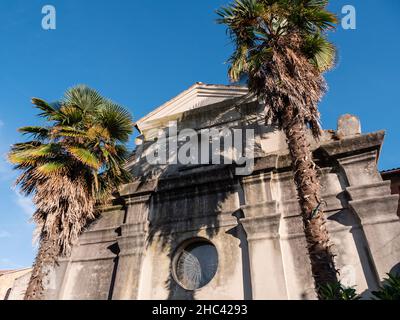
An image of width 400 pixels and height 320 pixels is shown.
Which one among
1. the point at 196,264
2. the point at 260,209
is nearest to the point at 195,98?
the point at 260,209

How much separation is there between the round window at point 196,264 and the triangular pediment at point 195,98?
18.8ft

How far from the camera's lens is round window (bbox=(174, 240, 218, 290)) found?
8328 millimetres

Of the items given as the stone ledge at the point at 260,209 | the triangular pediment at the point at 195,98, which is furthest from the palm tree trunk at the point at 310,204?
the triangular pediment at the point at 195,98

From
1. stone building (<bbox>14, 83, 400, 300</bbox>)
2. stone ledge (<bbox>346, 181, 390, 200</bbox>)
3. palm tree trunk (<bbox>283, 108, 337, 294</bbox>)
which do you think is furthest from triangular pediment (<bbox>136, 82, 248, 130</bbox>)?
stone ledge (<bbox>346, 181, 390, 200</bbox>)

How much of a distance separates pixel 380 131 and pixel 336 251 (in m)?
3.39

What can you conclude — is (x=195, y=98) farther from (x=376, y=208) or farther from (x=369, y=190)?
(x=376, y=208)

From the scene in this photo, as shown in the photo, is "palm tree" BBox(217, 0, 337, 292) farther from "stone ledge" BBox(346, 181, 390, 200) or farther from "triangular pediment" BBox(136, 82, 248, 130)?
"triangular pediment" BBox(136, 82, 248, 130)

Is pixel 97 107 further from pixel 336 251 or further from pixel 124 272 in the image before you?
pixel 336 251

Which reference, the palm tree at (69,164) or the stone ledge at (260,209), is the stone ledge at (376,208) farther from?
the palm tree at (69,164)

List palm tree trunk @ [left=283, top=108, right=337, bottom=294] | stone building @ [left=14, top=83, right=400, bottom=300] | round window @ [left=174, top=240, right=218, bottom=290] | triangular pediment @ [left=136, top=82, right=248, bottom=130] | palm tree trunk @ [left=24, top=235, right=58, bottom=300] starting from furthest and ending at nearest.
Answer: triangular pediment @ [left=136, top=82, right=248, bottom=130]
round window @ [left=174, top=240, right=218, bottom=290]
palm tree trunk @ [left=24, top=235, right=58, bottom=300]
stone building @ [left=14, top=83, right=400, bottom=300]
palm tree trunk @ [left=283, top=108, right=337, bottom=294]

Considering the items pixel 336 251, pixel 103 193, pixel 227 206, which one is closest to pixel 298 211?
pixel 336 251

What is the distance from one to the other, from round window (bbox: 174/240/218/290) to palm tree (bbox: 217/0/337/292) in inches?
152

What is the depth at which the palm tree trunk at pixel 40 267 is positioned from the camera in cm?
766

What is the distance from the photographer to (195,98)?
12.6 m
